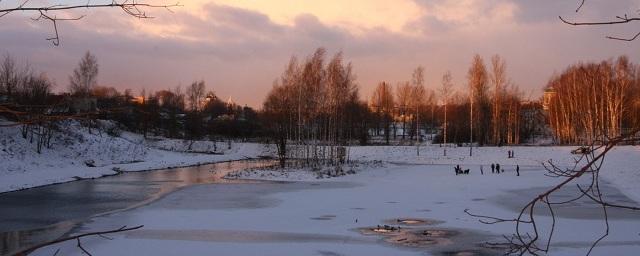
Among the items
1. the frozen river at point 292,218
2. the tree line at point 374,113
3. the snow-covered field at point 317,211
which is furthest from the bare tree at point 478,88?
the frozen river at point 292,218

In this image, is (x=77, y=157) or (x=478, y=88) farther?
(x=478, y=88)

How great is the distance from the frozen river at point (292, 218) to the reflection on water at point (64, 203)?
4cm

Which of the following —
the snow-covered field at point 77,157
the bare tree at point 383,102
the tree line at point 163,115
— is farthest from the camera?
the bare tree at point 383,102

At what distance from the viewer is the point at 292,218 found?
15.9m

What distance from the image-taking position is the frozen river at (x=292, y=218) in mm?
11805

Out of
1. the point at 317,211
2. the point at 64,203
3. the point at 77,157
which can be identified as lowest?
the point at 64,203

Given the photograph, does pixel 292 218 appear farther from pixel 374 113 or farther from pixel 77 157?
pixel 374 113

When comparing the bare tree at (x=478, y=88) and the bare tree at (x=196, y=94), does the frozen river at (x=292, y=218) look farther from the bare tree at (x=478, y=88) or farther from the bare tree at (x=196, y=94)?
the bare tree at (x=196, y=94)

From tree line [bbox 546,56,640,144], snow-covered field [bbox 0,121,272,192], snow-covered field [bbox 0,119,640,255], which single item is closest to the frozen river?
snow-covered field [bbox 0,119,640,255]

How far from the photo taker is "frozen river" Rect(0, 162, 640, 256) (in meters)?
11.8

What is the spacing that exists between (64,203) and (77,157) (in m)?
23.5

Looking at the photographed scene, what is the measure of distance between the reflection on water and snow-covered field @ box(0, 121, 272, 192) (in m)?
2.37

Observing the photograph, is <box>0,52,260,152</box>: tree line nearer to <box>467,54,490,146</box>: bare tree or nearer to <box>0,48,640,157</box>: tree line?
<box>0,48,640,157</box>: tree line

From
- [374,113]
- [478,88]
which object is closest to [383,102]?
[374,113]
